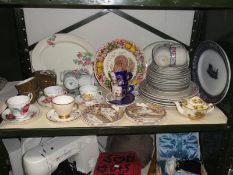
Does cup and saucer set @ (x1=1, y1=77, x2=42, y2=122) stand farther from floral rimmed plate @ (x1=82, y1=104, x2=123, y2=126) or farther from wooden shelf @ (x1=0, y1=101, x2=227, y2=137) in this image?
floral rimmed plate @ (x1=82, y1=104, x2=123, y2=126)

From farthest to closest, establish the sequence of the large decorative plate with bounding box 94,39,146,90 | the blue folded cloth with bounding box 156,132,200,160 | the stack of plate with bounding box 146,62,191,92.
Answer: the blue folded cloth with bounding box 156,132,200,160
the large decorative plate with bounding box 94,39,146,90
the stack of plate with bounding box 146,62,191,92

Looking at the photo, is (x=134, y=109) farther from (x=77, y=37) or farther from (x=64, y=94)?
(x=77, y=37)

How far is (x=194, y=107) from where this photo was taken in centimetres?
114

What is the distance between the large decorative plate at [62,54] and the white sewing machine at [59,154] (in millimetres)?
321

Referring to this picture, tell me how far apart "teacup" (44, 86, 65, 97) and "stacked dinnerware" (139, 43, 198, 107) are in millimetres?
374

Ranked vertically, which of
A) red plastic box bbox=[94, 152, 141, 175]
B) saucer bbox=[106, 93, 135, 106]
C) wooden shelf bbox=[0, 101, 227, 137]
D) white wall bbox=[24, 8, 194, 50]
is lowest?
red plastic box bbox=[94, 152, 141, 175]

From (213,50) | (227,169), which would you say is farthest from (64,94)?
(227,169)

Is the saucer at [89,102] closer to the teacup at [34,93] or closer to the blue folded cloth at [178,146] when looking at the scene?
the teacup at [34,93]

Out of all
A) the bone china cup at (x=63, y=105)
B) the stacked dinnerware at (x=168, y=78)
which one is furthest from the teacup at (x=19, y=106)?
the stacked dinnerware at (x=168, y=78)

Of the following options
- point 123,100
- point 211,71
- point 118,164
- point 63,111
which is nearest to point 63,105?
point 63,111

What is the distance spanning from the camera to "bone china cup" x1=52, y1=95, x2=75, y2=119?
1101 millimetres

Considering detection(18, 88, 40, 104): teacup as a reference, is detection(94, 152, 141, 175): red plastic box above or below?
below

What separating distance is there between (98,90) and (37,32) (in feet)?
1.52

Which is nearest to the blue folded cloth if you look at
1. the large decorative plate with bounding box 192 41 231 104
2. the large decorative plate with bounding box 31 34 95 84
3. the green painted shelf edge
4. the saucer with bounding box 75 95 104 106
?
the large decorative plate with bounding box 192 41 231 104
